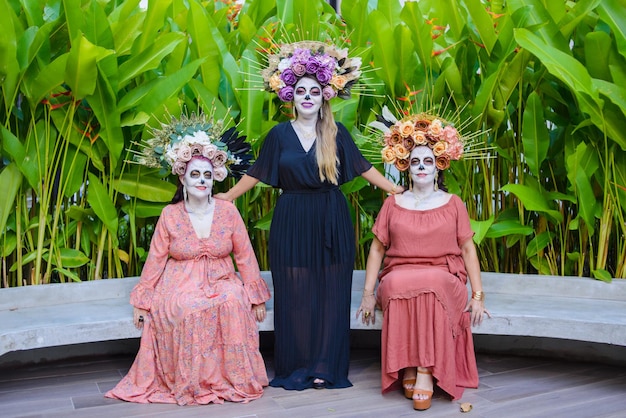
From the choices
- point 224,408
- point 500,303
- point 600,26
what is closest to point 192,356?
point 224,408

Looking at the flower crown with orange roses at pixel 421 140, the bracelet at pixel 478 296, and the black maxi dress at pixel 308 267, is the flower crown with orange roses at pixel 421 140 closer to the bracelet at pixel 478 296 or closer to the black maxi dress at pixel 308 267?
the black maxi dress at pixel 308 267

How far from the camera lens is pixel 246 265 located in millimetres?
2723

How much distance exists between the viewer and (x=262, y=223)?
3.07 metres

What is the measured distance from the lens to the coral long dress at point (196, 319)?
256cm

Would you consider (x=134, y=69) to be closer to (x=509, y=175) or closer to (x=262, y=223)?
(x=262, y=223)

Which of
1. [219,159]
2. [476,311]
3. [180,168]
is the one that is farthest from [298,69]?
[476,311]

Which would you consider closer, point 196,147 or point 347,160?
point 196,147

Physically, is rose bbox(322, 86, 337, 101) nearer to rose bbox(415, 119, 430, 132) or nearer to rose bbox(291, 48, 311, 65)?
rose bbox(291, 48, 311, 65)

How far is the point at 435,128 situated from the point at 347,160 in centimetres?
33

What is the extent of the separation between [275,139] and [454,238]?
0.71m

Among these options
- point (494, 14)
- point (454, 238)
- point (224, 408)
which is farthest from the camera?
point (494, 14)

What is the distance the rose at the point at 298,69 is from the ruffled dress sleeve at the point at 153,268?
0.64 meters

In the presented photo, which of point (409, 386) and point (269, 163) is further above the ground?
point (269, 163)

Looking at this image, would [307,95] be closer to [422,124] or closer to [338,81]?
[338,81]
